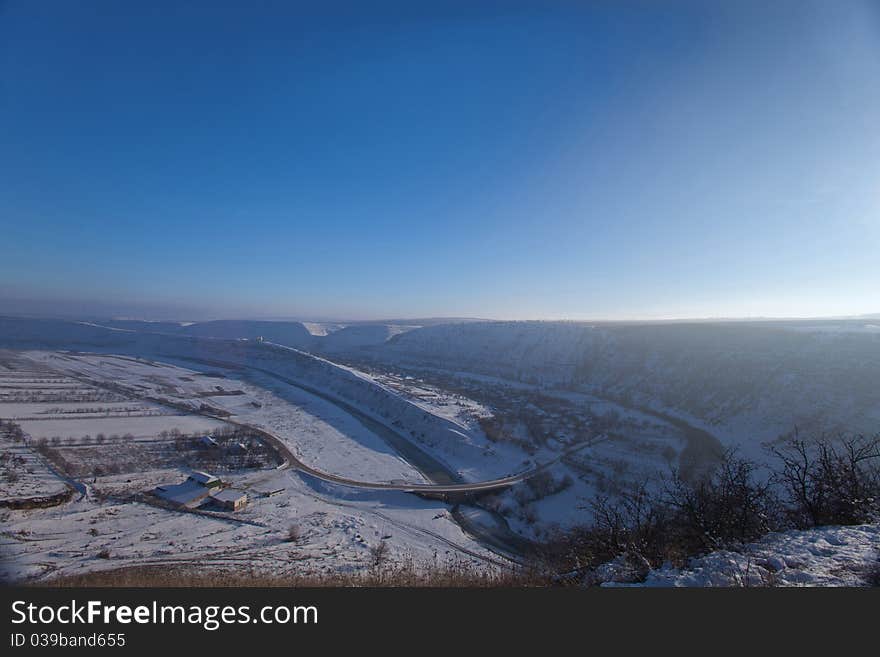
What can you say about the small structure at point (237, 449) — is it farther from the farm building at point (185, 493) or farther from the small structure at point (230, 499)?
the small structure at point (230, 499)

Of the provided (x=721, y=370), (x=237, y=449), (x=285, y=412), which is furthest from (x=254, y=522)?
(x=721, y=370)

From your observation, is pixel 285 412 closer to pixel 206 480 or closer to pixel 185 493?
pixel 206 480

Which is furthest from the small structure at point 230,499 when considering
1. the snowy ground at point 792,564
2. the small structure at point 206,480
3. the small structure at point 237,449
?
the snowy ground at point 792,564

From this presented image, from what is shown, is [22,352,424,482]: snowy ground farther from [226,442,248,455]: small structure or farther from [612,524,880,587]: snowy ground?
[612,524,880,587]: snowy ground

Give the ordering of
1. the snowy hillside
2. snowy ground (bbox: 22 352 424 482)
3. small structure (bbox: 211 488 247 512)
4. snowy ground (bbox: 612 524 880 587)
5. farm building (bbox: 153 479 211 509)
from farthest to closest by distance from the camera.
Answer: the snowy hillside, snowy ground (bbox: 22 352 424 482), farm building (bbox: 153 479 211 509), small structure (bbox: 211 488 247 512), snowy ground (bbox: 612 524 880 587)

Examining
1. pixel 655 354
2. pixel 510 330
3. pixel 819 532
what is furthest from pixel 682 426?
pixel 510 330

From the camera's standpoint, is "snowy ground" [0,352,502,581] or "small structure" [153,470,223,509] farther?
"small structure" [153,470,223,509]

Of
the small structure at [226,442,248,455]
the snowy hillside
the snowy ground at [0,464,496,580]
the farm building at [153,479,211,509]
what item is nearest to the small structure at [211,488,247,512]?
the snowy ground at [0,464,496,580]

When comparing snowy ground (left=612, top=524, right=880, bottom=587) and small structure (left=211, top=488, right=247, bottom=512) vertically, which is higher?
snowy ground (left=612, top=524, right=880, bottom=587)

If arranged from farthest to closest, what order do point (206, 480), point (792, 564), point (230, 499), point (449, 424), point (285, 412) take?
point (285, 412) < point (449, 424) < point (206, 480) < point (230, 499) < point (792, 564)
